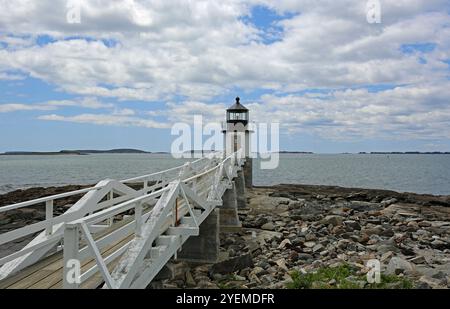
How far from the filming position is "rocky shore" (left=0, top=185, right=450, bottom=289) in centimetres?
902

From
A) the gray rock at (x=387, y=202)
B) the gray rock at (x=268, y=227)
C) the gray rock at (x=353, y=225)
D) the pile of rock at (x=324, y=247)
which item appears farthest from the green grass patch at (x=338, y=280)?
the gray rock at (x=387, y=202)

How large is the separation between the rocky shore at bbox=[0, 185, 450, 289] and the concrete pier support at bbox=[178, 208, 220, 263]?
1.00ft

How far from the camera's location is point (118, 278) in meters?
4.98

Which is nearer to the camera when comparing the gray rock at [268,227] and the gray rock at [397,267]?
the gray rock at [397,267]

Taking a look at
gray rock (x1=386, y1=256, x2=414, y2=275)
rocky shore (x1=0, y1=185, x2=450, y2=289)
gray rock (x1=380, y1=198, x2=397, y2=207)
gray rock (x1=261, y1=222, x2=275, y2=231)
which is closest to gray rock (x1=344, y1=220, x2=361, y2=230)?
rocky shore (x1=0, y1=185, x2=450, y2=289)

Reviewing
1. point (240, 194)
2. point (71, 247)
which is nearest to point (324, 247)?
point (71, 247)

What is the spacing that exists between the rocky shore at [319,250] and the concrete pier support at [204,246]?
31cm

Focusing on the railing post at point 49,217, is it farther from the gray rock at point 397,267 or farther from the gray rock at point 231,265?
the gray rock at point 397,267

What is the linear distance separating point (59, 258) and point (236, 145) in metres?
20.2

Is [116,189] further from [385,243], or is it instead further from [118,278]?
[385,243]

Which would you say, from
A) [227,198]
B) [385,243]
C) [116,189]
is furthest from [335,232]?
[116,189]

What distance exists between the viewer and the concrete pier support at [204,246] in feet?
35.9
